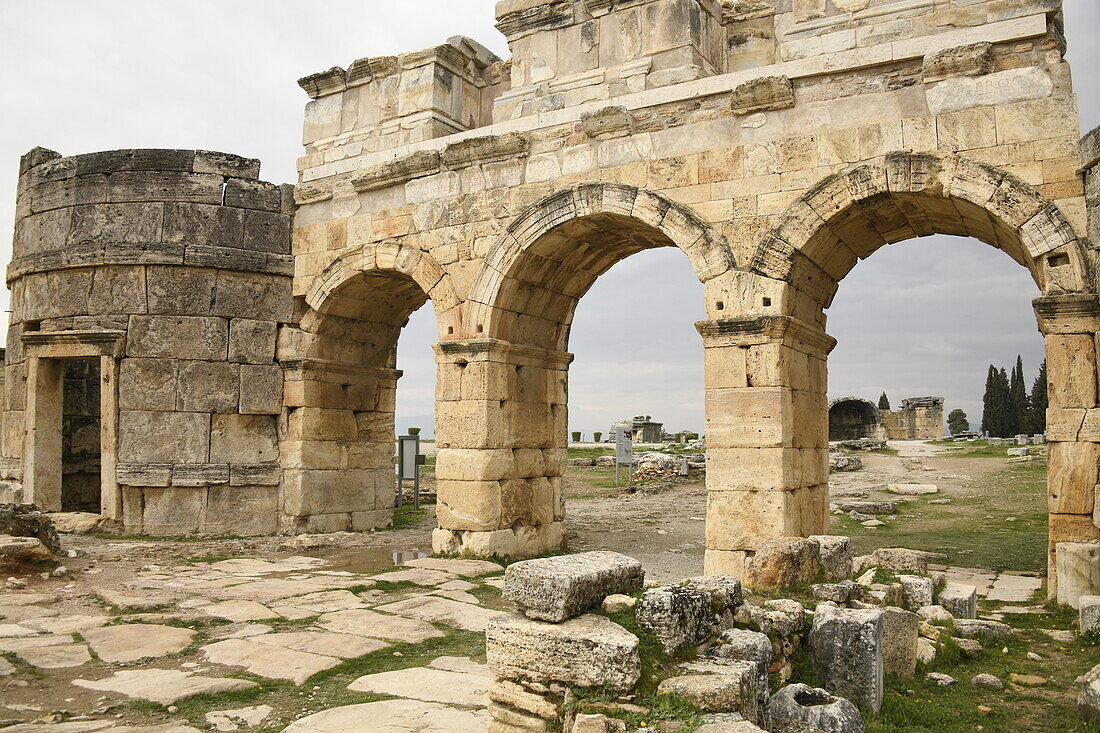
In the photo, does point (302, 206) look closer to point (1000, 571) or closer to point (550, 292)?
point (550, 292)

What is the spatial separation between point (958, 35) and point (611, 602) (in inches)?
247

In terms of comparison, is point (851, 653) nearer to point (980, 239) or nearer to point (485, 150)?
point (980, 239)

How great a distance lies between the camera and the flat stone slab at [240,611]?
608 cm

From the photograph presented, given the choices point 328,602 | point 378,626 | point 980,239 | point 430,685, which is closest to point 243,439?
point 328,602

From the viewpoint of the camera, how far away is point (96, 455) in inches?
472

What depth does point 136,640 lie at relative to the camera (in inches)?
212

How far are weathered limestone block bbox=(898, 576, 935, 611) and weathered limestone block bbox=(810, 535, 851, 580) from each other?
0.39m

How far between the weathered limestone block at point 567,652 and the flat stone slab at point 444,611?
222cm

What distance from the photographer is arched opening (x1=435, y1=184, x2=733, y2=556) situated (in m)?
8.82

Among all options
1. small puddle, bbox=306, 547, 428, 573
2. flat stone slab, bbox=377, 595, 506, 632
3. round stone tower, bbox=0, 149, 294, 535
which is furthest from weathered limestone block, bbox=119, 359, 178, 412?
flat stone slab, bbox=377, 595, 506, 632

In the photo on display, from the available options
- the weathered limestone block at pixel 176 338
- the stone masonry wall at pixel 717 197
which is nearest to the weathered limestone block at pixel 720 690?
the stone masonry wall at pixel 717 197

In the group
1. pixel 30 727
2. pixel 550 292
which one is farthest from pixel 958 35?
pixel 30 727

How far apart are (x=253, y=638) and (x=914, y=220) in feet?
23.4

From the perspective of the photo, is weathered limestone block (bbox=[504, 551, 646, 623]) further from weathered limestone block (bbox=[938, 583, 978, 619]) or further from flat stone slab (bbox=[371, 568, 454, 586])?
flat stone slab (bbox=[371, 568, 454, 586])
